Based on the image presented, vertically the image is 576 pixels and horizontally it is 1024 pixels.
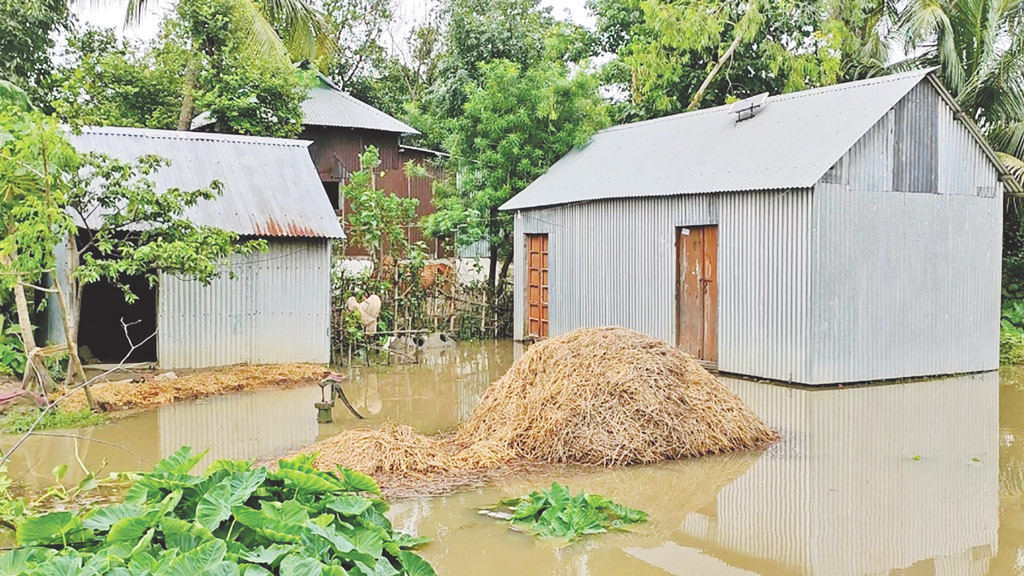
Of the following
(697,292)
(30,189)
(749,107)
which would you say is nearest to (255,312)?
(30,189)

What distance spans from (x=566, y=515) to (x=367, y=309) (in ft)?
33.9

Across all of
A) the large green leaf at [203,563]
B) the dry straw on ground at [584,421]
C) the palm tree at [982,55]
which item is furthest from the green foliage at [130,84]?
the large green leaf at [203,563]

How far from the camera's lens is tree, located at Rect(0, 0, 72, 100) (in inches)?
809

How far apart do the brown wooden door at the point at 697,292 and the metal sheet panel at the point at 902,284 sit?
199 centimetres

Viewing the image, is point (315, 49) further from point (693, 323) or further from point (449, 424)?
point (449, 424)

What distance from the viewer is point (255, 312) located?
1454cm

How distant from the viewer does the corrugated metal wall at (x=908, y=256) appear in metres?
13.1

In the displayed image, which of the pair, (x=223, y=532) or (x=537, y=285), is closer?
(x=223, y=532)

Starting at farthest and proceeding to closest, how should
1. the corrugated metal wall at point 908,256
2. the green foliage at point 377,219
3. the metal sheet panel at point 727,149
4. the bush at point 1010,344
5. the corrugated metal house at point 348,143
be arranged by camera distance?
the corrugated metal house at point 348,143
the green foliage at point 377,219
the bush at point 1010,344
the metal sheet panel at point 727,149
the corrugated metal wall at point 908,256

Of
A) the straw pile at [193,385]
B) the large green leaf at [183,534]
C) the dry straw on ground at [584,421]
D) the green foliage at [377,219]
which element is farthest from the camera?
the green foliage at [377,219]

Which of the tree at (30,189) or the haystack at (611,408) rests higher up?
the tree at (30,189)

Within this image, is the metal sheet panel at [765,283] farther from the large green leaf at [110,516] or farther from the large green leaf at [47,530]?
the large green leaf at [47,530]

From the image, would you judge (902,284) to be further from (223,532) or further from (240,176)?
(223,532)

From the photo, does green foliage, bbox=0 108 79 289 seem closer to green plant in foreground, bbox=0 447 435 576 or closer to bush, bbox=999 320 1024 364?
green plant in foreground, bbox=0 447 435 576
